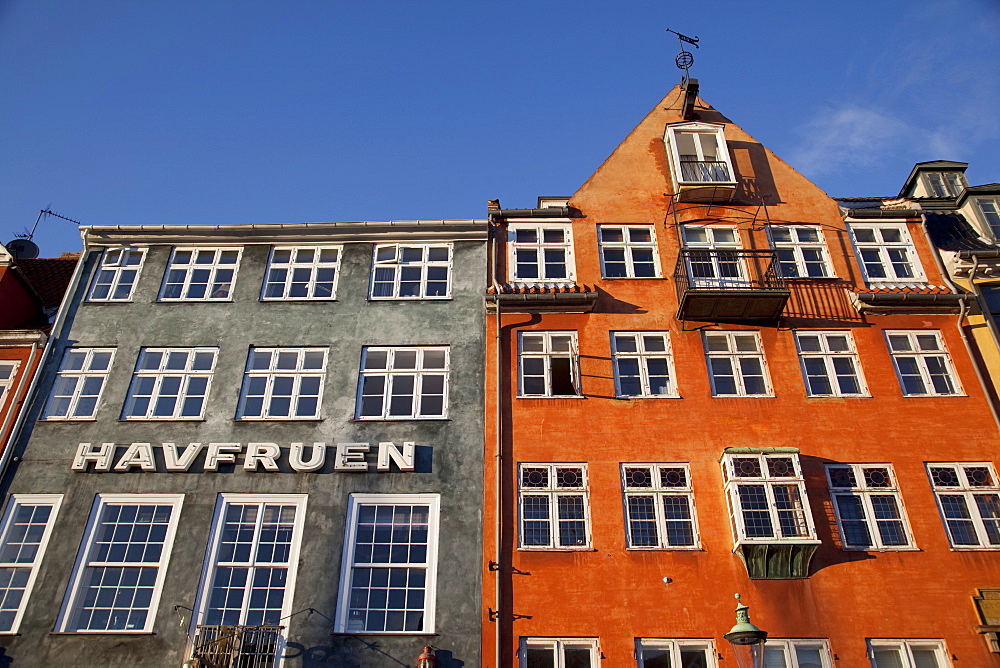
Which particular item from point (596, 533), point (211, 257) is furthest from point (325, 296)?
point (596, 533)

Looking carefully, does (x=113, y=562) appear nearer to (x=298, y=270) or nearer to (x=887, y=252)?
(x=298, y=270)

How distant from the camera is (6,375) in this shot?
22.0 m

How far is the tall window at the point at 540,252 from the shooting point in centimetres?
2361

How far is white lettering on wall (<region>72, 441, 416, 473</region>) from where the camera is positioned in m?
19.6

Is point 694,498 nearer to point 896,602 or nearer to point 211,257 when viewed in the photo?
point 896,602

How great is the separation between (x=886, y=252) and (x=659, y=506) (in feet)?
36.3

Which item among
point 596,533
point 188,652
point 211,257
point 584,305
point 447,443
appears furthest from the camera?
point 211,257

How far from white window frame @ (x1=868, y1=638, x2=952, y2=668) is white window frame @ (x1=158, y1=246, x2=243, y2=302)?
1827 cm

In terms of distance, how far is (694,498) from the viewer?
1905cm

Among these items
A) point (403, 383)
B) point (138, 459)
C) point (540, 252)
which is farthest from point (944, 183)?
point (138, 459)

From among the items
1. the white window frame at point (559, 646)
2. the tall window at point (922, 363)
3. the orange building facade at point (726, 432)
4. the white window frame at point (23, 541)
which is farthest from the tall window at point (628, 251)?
the white window frame at point (23, 541)

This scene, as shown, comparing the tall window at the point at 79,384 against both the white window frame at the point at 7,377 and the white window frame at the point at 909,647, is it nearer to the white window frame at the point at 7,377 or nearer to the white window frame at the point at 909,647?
the white window frame at the point at 7,377

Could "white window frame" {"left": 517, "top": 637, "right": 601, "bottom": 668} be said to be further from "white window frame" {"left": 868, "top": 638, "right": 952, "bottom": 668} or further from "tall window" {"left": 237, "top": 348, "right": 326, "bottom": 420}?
"tall window" {"left": 237, "top": 348, "right": 326, "bottom": 420}

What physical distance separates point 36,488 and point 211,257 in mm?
8050
